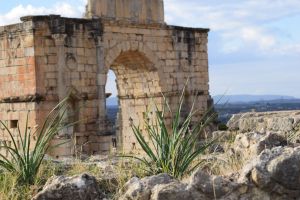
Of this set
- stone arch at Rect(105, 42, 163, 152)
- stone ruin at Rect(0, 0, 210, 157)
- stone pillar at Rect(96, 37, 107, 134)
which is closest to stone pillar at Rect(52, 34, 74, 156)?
stone ruin at Rect(0, 0, 210, 157)

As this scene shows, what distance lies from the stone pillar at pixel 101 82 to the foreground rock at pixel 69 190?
11.5 m

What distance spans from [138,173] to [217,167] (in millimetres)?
700

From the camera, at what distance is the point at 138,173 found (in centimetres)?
558

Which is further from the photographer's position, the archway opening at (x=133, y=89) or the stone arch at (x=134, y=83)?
the archway opening at (x=133, y=89)

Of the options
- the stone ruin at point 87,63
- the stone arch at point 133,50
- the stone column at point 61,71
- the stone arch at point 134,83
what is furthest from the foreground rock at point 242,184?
→ the stone arch at point 134,83

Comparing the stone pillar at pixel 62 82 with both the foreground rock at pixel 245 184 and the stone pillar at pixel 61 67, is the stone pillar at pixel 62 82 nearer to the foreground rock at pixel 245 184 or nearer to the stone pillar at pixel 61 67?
the stone pillar at pixel 61 67

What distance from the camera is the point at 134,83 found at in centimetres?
1883

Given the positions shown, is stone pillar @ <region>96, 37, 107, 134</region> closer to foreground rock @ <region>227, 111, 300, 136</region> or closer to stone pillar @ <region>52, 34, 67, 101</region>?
stone pillar @ <region>52, 34, 67, 101</region>

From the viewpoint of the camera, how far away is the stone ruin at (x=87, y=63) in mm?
15328

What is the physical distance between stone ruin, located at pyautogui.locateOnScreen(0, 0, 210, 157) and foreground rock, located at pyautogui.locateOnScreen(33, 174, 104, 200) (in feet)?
30.9

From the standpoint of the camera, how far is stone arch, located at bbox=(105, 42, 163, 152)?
Answer: 17.8m

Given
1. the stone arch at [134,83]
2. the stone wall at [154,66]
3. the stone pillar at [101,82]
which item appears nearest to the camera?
the stone pillar at [101,82]

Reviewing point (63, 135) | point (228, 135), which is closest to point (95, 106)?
point (63, 135)

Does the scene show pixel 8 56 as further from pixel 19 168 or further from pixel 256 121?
pixel 19 168
